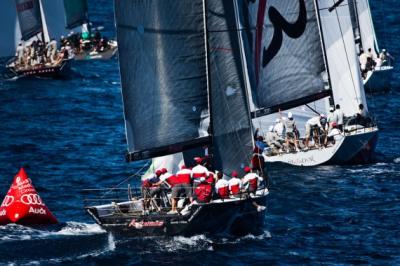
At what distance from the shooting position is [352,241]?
5606 centimetres

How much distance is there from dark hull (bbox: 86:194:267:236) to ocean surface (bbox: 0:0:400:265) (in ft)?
1.20

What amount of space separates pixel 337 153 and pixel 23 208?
719 inches

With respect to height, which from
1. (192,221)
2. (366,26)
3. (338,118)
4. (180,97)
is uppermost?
(366,26)

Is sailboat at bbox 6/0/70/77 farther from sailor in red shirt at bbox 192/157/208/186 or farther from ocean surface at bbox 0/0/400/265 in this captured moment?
sailor in red shirt at bbox 192/157/208/186

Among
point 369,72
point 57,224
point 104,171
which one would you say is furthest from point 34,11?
point 57,224

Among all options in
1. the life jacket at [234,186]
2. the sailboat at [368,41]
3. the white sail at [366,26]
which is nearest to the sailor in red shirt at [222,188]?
the life jacket at [234,186]

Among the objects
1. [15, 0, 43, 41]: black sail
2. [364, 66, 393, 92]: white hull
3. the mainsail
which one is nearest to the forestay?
[364, 66, 393, 92]: white hull

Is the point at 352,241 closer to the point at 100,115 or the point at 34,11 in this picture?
the point at 100,115

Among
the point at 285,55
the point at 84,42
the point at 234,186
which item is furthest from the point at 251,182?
the point at 84,42

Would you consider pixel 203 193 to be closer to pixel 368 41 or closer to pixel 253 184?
pixel 253 184

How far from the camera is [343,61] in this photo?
74375 mm

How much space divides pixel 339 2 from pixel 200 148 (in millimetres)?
17650

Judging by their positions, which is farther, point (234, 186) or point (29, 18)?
point (29, 18)

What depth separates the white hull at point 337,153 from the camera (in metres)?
69.8
